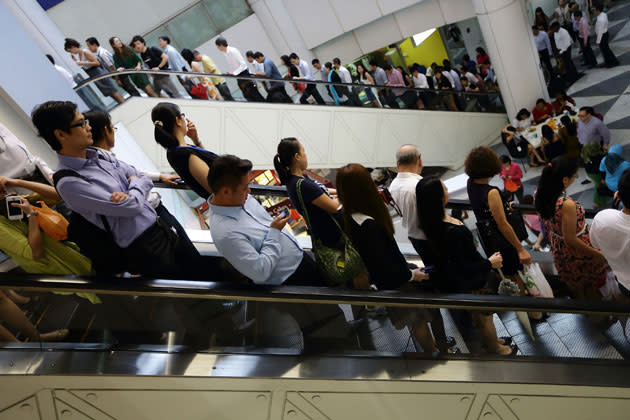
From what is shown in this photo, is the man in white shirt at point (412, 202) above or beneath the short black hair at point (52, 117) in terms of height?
beneath

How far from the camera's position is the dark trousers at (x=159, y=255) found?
258 cm

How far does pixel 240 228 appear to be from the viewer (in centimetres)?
240

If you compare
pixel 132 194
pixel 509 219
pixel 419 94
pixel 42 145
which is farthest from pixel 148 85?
pixel 509 219

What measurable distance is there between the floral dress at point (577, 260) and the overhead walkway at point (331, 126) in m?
7.07

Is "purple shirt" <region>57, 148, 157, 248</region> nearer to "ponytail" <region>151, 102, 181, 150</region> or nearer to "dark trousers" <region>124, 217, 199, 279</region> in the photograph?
"dark trousers" <region>124, 217, 199, 279</region>

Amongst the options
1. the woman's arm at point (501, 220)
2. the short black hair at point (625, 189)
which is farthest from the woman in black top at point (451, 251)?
the short black hair at point (625, 189)

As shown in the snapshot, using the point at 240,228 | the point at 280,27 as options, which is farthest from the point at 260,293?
the point at 280,27

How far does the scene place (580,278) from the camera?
3211mm

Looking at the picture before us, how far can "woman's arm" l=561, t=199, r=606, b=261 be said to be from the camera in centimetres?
293

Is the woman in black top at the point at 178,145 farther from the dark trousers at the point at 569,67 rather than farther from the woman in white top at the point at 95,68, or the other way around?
the dark trousers at the point at 569,67

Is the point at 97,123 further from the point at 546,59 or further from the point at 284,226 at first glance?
the point at 546,59

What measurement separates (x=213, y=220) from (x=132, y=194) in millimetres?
521

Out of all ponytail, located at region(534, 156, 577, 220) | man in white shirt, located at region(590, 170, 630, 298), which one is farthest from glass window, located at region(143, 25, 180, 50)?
man in white shirt, located at region(590, 170, 630, 298)

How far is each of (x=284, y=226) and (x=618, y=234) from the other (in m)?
2.05
